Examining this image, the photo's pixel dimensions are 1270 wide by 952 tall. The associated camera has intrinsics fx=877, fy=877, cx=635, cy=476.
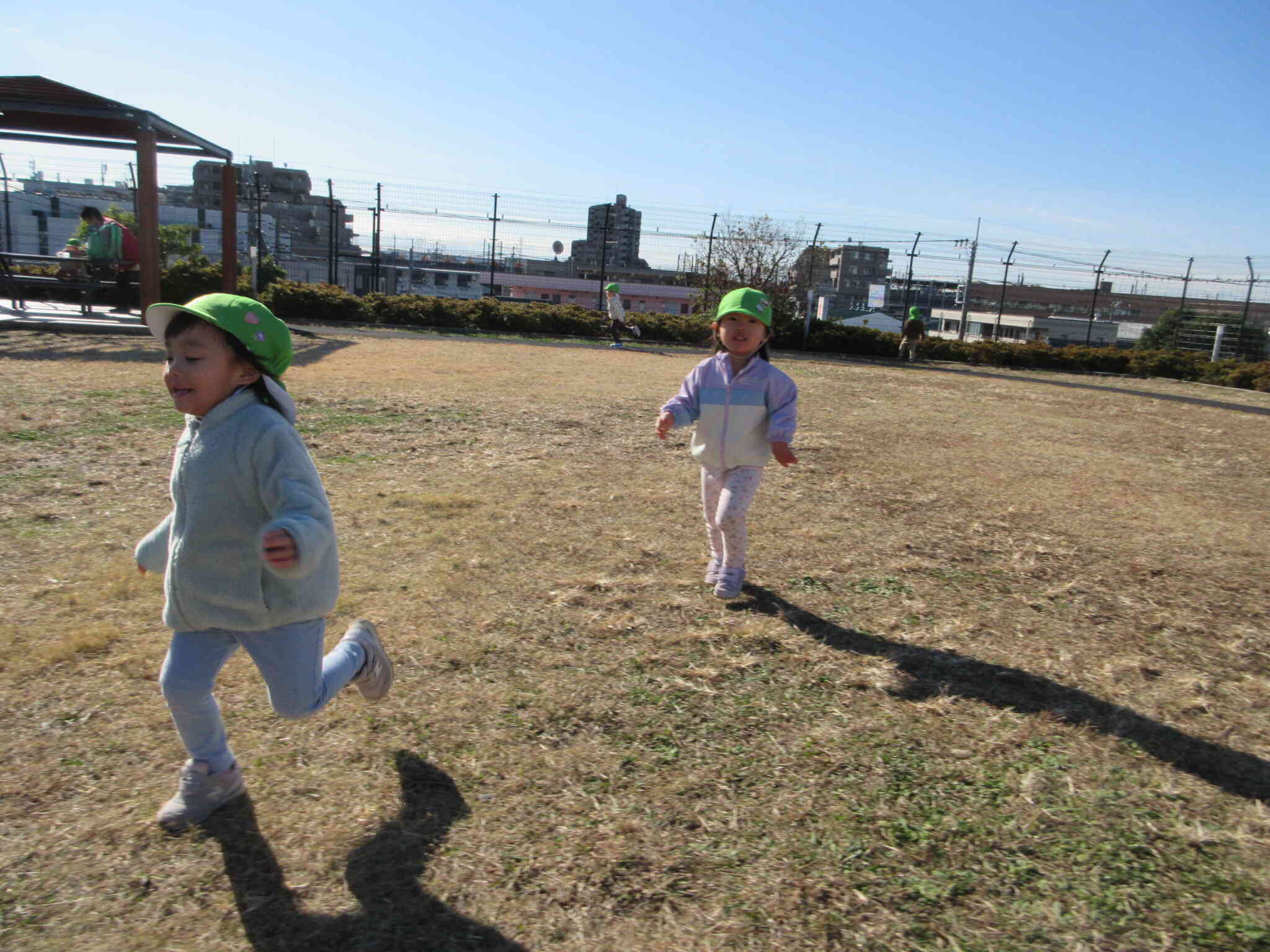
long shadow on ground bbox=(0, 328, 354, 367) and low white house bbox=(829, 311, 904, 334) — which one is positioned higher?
low white house bbox=(829, 311, 904, 334)

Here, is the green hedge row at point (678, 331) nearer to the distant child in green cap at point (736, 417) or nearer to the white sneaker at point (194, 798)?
the distant child in green cap at point (736, 417)

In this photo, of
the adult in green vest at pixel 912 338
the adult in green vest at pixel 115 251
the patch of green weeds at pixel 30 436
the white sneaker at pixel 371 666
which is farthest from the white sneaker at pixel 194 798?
the adult in green vest at pixel 912 338

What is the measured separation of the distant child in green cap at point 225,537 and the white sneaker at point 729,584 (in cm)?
206

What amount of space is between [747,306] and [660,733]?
6.61 ft

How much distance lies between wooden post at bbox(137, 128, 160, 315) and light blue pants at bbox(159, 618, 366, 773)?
12129 millimetres

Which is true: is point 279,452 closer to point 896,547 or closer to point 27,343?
point 896,547

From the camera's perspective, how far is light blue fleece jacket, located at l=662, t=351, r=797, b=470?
408cm

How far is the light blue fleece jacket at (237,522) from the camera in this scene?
2260 mm

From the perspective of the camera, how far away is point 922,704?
123 inches

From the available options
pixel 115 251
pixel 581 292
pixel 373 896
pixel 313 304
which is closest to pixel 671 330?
pixel 313 304

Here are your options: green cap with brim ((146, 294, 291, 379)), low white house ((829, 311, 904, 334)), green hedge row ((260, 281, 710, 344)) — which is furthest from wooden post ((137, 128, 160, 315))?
low white house ((829, 311, 904, 334))

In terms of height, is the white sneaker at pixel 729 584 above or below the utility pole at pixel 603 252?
below

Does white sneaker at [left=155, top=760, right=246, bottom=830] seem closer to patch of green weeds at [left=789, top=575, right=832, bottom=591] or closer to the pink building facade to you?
patch of green weeds at [left=789, top=575, right=832, bottom=591]

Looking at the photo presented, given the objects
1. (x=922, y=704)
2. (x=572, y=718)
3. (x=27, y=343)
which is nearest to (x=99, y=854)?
(x=572, y=718)
